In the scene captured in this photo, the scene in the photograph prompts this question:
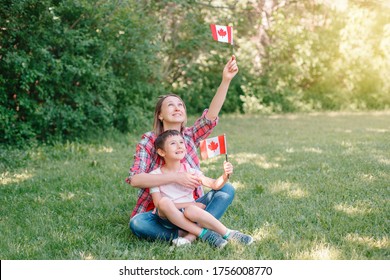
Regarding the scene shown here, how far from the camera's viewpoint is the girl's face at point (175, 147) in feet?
11.3

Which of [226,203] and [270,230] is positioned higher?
[226,203]

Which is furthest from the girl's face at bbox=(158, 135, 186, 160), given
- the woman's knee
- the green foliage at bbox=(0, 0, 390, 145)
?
the green foliage at bbox=(0, 0, 390, 145)

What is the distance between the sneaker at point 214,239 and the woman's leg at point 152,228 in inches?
9.1

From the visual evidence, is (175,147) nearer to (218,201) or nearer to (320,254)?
(218,201)

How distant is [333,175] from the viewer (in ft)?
17.5

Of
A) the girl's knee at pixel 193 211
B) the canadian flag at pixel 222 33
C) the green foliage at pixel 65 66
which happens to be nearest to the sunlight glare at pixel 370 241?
the girl's knee at pixel 193 211

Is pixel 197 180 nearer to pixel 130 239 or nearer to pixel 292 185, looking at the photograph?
pixel 130 239

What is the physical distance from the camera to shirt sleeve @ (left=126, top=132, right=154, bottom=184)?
11.6ft

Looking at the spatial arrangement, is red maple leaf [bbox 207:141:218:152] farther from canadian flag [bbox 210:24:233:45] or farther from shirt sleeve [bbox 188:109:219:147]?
canadian flag [bbox 210:24:233:45]

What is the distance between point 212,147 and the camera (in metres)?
3.34

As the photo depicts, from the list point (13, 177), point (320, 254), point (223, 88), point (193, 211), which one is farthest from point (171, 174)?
point (13, 177)

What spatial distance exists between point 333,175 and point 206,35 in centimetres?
758
